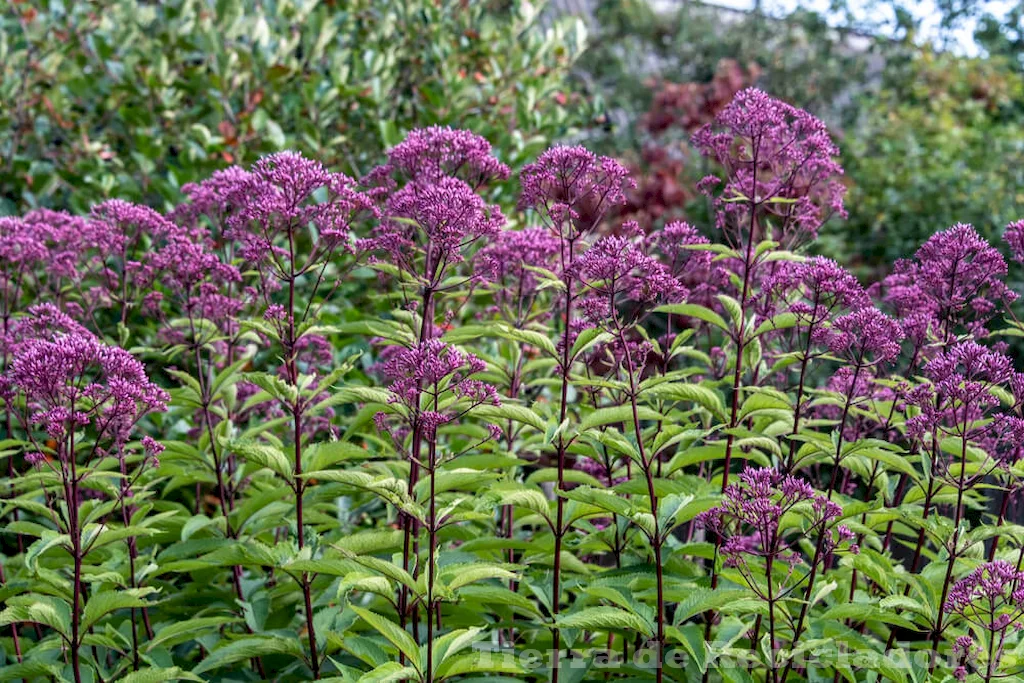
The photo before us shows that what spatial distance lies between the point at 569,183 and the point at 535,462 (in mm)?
841

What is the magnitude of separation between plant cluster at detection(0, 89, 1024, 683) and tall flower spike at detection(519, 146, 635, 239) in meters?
0.01

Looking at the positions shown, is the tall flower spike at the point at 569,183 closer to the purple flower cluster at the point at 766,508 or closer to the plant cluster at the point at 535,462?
the plant cluster at the point at 535,462

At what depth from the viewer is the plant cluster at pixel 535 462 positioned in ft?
9.00

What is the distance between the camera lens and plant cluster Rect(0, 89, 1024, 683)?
2742mm

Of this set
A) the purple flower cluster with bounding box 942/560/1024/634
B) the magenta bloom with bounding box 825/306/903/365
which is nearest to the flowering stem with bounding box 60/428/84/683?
the magenta bloom with bounding box 825/306/903/365

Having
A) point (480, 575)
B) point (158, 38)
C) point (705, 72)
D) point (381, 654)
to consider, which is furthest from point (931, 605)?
point (705, 72)

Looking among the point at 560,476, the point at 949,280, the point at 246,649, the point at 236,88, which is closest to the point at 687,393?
the point at 560,476

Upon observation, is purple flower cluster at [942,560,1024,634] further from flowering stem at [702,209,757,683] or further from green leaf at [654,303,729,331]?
green leaf at [654,303,729,331]

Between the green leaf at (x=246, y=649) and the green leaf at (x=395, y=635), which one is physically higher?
the green leaf at (x=395, y=635)

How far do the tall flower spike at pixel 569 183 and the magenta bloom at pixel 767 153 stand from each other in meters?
0.41

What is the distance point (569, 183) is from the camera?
2.97 m

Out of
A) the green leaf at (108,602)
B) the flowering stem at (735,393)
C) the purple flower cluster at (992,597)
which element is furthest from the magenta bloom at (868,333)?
Answer: the green leaf at (108,602)

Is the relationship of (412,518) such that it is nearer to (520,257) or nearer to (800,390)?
(520,257)

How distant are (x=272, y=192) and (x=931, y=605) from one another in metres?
2.17
